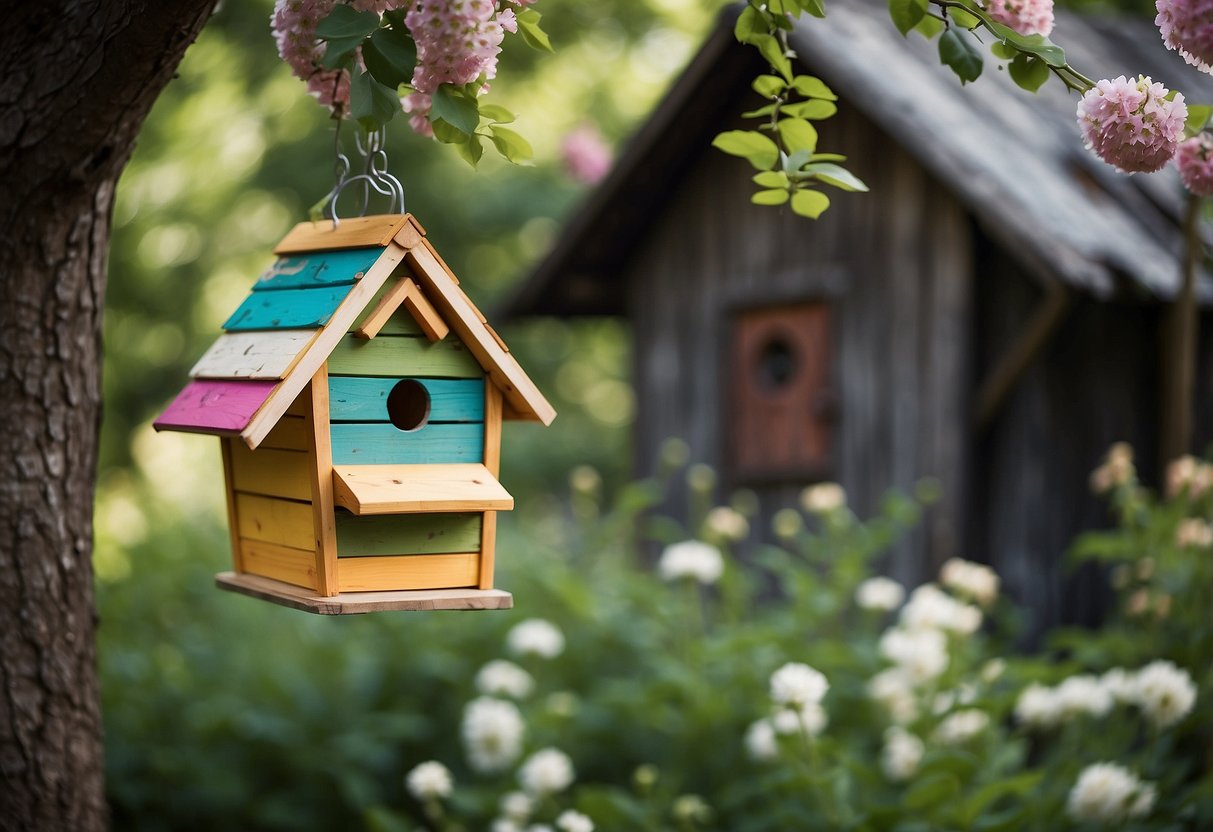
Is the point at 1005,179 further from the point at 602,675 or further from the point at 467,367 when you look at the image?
the point at 467,367

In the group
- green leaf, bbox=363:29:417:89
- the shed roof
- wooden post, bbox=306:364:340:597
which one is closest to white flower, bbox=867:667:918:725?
the shed roof

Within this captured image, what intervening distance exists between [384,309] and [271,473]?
0.41 m

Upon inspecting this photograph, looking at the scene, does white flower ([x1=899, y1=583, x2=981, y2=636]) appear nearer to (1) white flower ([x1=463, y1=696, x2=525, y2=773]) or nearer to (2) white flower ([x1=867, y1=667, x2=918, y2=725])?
(2) white flower ([x1=867, y1=667, x2=918, y2=725])

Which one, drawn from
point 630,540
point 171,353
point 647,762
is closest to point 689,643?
point 647,762

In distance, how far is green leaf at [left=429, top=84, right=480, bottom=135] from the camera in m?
1.85

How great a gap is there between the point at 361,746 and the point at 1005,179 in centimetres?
321

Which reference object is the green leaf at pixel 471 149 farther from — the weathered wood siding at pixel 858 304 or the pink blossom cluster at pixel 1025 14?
the weathered wood siding at pixel 858 304

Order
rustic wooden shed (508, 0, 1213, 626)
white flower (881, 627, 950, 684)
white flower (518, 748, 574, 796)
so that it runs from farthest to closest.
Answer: rustic wooden shed (508, 0, 1213, 626) < white flower (881, 627, 950, 684) < white flower (518, 748, 574, 796)

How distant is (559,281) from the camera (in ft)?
23.5

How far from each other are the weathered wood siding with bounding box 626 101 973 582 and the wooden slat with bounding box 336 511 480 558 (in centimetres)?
365

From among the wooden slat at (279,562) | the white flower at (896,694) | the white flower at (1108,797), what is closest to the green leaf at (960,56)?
the wooden slat at (279,562)

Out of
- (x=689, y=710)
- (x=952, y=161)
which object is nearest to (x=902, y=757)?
(x=689, y=710)

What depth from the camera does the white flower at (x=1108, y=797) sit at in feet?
9.53

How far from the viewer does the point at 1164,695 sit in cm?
314
